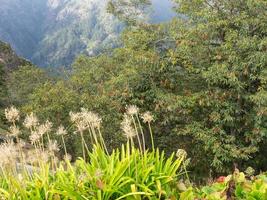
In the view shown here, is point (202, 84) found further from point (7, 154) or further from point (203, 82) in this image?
point (7, 154)

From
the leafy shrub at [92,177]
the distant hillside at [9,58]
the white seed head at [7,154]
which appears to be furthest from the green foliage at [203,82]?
the distant hillside at [9,58]

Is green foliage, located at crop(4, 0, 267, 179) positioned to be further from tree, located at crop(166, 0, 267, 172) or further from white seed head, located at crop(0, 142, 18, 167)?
white seed head, located at crop(0, 142, 18, 167)

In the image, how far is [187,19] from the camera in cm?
1991

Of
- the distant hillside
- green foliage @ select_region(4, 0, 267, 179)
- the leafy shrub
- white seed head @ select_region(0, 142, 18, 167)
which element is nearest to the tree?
green foliage @ select_region(4, 0, 267, 179)

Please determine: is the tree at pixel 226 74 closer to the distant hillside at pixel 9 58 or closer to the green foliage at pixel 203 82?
the green foliage at pixel 203 82

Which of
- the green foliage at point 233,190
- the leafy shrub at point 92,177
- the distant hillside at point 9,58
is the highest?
the distant hillside at point 9,58

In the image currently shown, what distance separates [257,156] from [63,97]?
10.4 m

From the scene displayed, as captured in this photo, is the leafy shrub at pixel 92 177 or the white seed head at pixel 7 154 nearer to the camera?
the white seed head at pixel 7 154

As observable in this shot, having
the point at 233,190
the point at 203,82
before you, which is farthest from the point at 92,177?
the point at 203,82

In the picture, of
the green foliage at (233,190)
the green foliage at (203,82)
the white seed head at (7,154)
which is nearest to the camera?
the green foliage at (233,190)

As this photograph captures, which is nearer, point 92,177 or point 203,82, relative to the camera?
point 92,177

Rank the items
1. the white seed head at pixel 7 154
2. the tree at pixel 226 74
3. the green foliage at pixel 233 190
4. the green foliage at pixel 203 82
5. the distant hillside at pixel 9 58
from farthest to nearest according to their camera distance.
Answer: the distant hillside at pixel 9 58 → the green foliage at pixel 203 82 → the tree at pixel 226 74 → the white seed head at pixel 7 154 → the green foliage at pixel 233 190

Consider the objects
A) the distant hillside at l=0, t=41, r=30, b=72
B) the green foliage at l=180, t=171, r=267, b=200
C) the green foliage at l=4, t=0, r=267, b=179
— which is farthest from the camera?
the distant hillside at l=0, t=41, r=30, b=72

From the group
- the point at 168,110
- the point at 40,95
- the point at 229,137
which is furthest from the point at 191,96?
the point at 40,95
